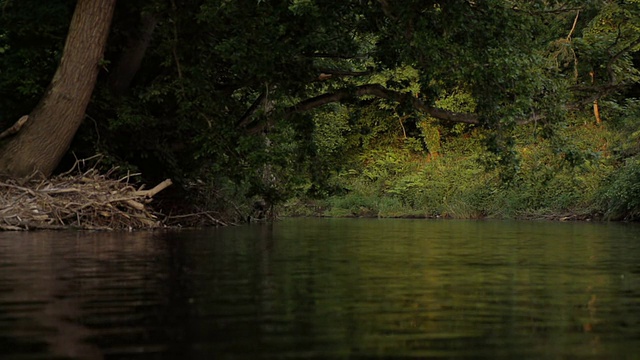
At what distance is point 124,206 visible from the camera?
18.6 metres

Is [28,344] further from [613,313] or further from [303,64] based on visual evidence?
[303,64]

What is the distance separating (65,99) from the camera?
18.5 m

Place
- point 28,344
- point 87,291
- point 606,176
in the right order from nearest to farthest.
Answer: point 28,344 < point 87,291 < point 606,176

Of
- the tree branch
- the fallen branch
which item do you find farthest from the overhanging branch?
the fallen branch

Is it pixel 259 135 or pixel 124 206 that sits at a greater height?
pixel 259 135

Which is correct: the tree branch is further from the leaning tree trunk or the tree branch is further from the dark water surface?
the dark water surface

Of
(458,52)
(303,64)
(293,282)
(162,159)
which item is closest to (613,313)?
(293,282)

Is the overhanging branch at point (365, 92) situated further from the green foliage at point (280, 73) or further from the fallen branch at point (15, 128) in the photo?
the fallen branch at point (15, 128)

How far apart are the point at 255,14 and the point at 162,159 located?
4179mm

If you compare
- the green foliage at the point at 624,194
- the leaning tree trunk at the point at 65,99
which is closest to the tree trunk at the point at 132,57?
the leaning tree trunk at the point at 65,99

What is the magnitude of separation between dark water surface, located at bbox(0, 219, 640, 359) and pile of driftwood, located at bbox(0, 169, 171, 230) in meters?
6.82

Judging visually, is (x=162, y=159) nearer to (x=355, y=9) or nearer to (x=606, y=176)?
(x=355, y=9)

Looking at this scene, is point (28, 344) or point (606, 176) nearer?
point (28, 344)

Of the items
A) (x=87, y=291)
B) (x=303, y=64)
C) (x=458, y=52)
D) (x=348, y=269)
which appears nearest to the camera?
(x=87, y=291)
